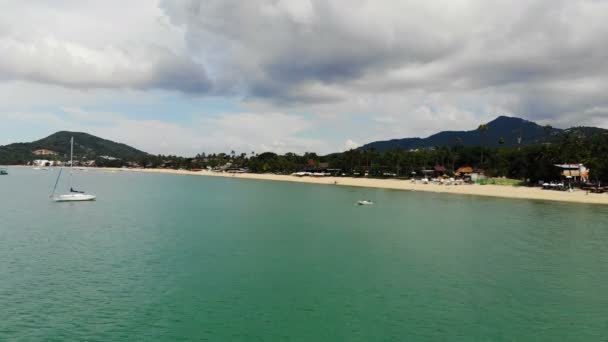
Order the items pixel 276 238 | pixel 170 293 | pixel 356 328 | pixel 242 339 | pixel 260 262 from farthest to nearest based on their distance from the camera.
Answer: pixel 276 238 < pixel 260 262 < pixel 170 293 < pixel 356 328 < pixel 242 339

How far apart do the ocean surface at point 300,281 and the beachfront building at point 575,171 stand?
6713 centimetres

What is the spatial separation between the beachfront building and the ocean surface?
67.1 meters

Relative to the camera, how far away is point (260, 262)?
1336 inches

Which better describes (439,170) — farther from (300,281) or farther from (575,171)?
(300,281)

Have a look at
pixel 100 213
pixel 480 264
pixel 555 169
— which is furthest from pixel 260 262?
pixel 555 169

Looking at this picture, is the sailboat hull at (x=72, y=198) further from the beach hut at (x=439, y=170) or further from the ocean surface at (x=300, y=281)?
the beach hut at (x=439, y=170)

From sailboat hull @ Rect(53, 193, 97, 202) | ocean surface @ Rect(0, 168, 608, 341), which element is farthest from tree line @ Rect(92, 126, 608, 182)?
sailboat hull @ Rect(53, 193, 97, 202)

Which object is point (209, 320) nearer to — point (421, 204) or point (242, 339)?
point (242, 339)

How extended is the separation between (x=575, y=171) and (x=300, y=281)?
118237 mm

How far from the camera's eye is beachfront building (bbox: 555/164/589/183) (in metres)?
114

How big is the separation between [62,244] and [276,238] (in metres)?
20.7

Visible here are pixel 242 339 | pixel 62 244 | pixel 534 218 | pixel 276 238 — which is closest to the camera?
pixel 242 339

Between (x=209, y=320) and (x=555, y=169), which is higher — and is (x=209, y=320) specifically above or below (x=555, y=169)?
below

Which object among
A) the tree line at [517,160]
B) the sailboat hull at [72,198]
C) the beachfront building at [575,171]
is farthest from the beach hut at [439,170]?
the sailboat hull at [72,198]
